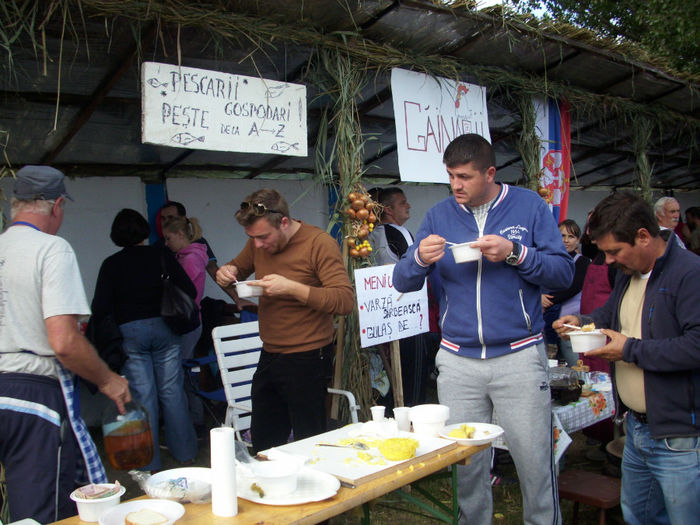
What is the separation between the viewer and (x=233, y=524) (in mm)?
1633

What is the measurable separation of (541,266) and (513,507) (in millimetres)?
1989

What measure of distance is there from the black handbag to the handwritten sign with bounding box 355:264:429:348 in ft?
4.40

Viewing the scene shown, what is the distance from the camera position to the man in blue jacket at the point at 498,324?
2652 mm

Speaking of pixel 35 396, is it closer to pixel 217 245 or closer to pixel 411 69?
pixel 411 69

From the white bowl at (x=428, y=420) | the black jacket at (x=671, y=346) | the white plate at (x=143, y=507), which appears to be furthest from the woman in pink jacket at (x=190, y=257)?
the black jacket at (x=671, y=346)

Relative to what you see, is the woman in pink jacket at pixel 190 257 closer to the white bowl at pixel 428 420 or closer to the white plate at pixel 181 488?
the white bowl at pixel 428 420

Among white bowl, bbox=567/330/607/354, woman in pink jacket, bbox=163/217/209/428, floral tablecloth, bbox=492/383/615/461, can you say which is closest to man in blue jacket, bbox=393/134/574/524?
white bowl, bbox=567/330/607/354

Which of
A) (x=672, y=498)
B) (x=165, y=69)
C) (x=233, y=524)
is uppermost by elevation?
(x=165, y=69)

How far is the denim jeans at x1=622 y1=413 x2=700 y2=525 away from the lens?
89.6 inches

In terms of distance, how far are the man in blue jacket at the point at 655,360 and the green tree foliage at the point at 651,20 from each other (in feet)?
18.7

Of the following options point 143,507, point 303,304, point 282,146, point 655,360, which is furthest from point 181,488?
point 282,146

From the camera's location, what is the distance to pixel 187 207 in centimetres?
625

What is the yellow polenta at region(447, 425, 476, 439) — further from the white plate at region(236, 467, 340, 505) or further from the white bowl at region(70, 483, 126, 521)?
the white bowl at region(70, 483, 126, 521)

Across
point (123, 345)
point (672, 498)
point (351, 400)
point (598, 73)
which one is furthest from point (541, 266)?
point (598, 73)
